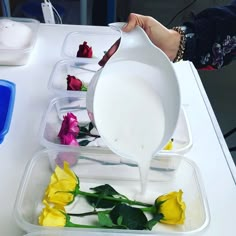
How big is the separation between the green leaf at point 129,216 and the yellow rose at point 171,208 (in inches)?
1.0

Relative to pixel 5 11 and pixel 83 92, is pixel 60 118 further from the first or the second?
pixel 5 11

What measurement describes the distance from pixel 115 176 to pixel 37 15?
1.17 metres

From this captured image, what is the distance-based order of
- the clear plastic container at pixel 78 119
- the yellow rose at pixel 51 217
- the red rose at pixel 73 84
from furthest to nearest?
the red rose at pixel 73 84 < the clear plastic container at pixel 78 119 < the yellow rose at pixel 51 217

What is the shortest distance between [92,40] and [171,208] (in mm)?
539

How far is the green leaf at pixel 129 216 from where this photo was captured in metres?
0.45

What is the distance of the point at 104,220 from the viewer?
46 cm

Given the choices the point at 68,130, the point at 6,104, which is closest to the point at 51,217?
the point at 68,130

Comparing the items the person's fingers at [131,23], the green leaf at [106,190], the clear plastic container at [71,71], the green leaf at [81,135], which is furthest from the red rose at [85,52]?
the green leaf at [106,190]

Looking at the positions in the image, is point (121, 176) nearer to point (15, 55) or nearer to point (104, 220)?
point (104, 220)

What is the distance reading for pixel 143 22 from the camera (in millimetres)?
762

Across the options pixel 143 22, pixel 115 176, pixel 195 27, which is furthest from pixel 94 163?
pixel 195 27

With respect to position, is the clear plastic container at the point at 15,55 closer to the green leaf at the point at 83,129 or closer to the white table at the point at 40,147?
the white table at the point at 40,147

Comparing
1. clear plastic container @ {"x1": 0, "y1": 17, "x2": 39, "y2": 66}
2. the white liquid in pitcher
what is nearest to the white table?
clear plastic container @ {"x1": 0, "y1": 17, "x2": 39, "y2": 66}

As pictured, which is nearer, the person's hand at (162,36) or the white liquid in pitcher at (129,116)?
the white liquid in pitcher at (129,116)
